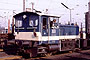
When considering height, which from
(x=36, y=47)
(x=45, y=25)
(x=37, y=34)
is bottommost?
(x=36, y=47)

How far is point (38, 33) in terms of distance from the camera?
419 inches

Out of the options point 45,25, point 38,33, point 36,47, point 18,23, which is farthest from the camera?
point 18,23

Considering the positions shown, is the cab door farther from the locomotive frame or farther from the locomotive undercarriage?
the locomotive undercarriage

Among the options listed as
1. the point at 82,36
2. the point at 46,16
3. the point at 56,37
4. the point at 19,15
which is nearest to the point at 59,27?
the point at 56,37

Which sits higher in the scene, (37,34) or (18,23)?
(18,23)

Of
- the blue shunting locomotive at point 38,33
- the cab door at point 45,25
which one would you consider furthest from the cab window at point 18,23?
the cab door at point 45,25

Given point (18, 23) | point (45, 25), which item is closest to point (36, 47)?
point (45, 25)

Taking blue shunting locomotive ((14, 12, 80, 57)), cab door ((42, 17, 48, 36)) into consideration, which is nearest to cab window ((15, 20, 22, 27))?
blue shunting locomotive ((14, 12, 80, 57))

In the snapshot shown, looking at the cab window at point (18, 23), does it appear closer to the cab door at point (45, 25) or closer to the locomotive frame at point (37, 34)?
the locomotive frame at point (37, 34)

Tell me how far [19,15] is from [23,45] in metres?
2.68

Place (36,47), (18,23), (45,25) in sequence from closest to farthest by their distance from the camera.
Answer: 1. (36,47)
2. (45,25)
3. (18,23)

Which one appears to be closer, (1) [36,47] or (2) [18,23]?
(1) [36,47]

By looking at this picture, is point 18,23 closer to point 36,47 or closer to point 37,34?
point 37,34

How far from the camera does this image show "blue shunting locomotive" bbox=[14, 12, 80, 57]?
34.5 feet
